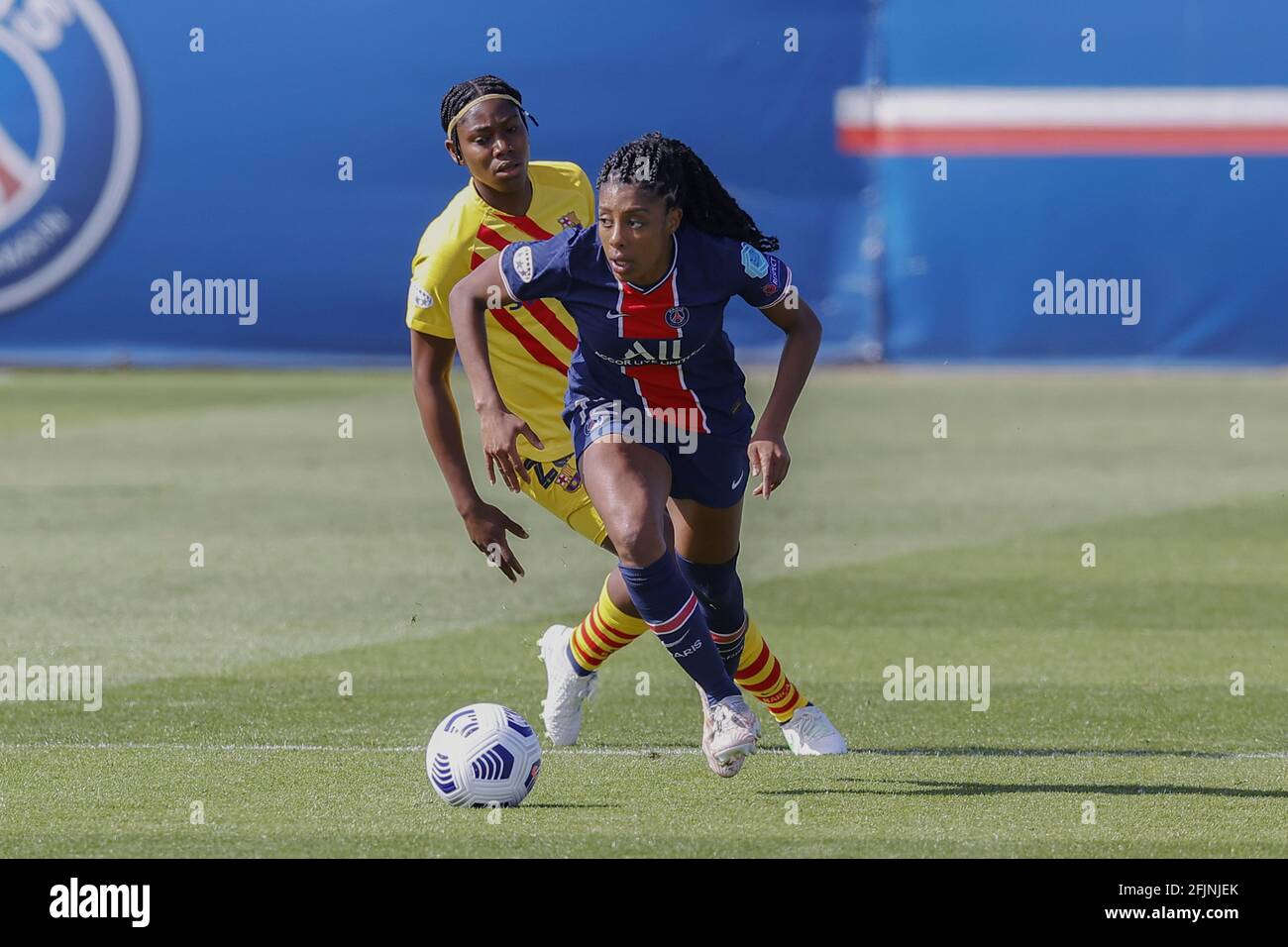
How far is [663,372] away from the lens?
6293 millimetres

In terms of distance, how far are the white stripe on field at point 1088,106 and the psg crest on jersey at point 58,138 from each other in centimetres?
746

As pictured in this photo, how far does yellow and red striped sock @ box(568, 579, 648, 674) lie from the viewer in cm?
682

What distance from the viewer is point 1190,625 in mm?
9492

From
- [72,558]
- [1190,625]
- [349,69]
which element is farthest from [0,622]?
[349,69]

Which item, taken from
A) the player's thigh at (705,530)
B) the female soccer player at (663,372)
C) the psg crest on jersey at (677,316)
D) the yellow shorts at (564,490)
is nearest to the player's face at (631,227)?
the female soccer player at (663,372)

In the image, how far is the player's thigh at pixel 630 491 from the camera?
5973 millimetres

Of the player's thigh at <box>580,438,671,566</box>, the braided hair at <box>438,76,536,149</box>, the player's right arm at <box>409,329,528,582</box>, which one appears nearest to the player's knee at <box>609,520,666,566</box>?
the player's thigh at <box>580,438,671,566</box>

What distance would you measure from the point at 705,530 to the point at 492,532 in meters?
0.67

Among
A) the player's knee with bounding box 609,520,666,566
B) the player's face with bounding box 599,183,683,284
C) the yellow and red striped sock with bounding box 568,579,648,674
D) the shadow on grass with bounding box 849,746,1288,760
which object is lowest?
the shadow on grass with bounding box 849,746,1288,760

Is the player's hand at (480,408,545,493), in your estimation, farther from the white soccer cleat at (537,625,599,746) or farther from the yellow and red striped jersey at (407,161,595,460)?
the white soccer cleat at (537,625,599,746)

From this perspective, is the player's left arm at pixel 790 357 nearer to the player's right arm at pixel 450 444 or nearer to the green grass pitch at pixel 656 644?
the player's right arm at pixel 450 444

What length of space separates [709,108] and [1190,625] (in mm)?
13276

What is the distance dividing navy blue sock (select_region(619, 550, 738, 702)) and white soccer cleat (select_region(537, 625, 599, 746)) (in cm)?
95
